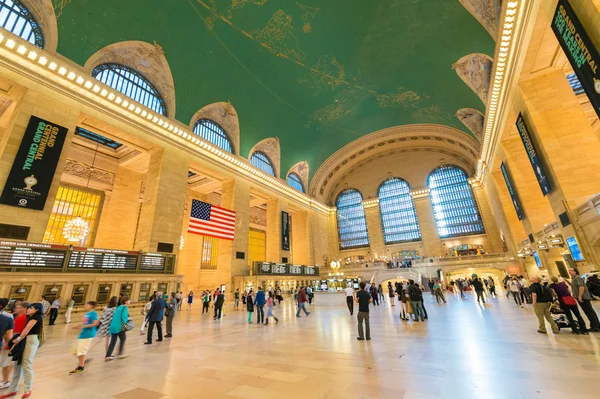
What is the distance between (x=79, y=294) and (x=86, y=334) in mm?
7524

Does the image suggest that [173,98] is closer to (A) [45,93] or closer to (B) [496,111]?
(A) [45,93]

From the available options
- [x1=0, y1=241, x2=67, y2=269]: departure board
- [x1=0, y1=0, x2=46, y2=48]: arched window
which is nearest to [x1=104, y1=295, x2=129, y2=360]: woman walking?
[x1=0, y1=241, x2=67, y2=269]: departure board

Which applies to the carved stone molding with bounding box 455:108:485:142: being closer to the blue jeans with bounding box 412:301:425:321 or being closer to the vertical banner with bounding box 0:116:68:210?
the blue jeans with bounding box 412:301:425:321

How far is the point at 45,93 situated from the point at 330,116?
1889 centimetres

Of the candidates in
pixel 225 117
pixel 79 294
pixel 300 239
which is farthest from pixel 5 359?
pixel 300 239

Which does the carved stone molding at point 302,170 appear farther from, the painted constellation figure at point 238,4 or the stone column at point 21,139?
the stone column at point 21,139

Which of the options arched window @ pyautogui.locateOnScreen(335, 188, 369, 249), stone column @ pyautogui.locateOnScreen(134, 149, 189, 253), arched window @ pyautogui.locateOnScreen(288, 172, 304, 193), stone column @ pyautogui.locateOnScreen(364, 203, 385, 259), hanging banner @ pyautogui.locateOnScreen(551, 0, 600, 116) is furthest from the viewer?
arched window @ pyautogui.locateOnScreen(335, 188, 369, 249)

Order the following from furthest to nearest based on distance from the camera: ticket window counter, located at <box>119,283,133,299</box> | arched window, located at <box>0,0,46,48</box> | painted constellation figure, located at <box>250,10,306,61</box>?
1. painted constellation figure, located at <box>250,10,306,61</box>
2. ticket window counter, located at <box>119,283,133,299</box>
3. arched window, located at <box>0,0,46,48</box>

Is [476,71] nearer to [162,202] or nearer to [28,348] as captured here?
[162,202]

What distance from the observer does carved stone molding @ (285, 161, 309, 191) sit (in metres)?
27.8

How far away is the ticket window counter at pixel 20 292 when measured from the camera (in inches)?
314

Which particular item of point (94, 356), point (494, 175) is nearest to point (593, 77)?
point (94, 356)

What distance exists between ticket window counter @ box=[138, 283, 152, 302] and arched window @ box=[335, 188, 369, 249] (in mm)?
26452

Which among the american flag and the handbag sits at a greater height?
the american flag
